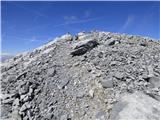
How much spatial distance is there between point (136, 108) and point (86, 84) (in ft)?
11.7

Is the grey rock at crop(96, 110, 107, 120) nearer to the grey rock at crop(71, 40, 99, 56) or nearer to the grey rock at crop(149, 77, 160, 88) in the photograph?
the grey rock at crop(149, 77, 160, 88)

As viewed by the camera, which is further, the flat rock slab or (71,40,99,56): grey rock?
(71,40,99,56): grey rock

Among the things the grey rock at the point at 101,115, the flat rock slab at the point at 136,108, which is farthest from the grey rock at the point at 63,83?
the flat rock slab at the point at 136,108

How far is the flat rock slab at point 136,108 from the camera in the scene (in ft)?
40.9

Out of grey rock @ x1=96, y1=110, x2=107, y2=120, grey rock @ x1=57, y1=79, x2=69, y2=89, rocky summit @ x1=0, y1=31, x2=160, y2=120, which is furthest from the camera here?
grey rock @ x1=57, y1=79, x2=69, y2=89

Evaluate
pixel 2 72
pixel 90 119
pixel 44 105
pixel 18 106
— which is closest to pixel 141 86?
pixel 90 119

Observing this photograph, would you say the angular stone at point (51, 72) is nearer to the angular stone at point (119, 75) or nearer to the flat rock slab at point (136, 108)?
the angular stone at point (119, 75)

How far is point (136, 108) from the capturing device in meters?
12.8

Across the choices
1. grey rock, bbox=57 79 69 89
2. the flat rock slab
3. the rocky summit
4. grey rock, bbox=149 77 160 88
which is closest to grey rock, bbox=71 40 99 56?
the rocky summit

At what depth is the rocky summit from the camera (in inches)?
529

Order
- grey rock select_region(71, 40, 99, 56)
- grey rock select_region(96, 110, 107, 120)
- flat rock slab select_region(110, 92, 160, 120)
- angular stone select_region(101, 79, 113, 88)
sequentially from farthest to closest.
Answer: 1. grey rock select_region(71, 40, 99, 56)
2. angular stone select_region(101, 79, 113, 88)
3. grey rock select_region(96, 110, 107, 120)
4. flat rock slab select_region(110, 92, 160, 120)

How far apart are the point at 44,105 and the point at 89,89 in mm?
2708

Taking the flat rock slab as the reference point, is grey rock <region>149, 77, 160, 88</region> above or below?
above

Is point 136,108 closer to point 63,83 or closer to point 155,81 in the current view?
point 155,81
